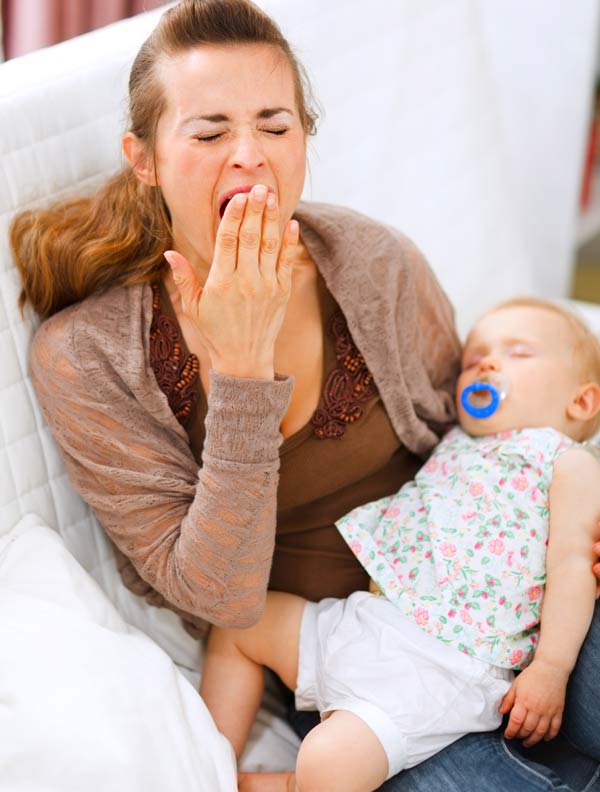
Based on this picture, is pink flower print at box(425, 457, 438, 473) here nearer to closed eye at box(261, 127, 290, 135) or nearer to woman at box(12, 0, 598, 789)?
woman at box(12, 0, 598, 789)

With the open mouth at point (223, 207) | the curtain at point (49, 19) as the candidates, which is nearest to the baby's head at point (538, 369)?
the open mouth at point (223, 207)

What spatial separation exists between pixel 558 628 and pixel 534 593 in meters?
0.05

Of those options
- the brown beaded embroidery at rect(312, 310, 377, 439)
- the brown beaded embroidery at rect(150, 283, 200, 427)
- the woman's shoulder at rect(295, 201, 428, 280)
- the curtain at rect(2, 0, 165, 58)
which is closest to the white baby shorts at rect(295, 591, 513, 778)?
the brown beaded embroidery at rect(312, 310, 377, 439)

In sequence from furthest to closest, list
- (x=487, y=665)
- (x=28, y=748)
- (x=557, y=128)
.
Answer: (x=557, y=128) < (x=487, y=665) < (x=28, y=748)

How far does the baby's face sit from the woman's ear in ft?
1.68

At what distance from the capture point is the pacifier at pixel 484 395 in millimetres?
1369

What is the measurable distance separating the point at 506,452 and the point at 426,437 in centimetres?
13

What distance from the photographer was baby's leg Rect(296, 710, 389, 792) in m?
1.08

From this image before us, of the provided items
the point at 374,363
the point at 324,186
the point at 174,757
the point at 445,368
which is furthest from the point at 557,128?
the point at 174,757

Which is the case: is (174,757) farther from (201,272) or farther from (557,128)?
(557,128)

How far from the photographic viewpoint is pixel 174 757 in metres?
1.06

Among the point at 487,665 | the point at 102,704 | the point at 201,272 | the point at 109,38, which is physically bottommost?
the point at 487,665

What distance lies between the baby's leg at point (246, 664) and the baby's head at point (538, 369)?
0.36m

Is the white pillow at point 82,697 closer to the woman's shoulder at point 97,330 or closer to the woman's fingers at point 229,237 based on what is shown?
the woman's shoulder at point 97,330
